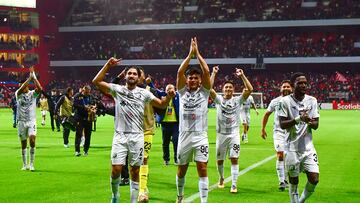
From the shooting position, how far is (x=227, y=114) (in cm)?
1202

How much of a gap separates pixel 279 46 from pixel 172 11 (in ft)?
53.8

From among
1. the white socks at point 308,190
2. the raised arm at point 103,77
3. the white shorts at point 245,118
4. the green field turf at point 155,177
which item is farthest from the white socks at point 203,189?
the white shorts at point 245,118

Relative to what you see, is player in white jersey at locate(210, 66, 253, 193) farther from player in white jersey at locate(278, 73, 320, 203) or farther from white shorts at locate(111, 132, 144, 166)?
white shorts at locate(111, 132, 144, 166)

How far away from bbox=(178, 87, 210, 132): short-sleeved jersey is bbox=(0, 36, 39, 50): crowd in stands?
7182cm

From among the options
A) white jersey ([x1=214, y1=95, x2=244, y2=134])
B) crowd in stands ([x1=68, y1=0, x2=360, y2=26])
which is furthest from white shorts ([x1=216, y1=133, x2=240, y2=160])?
crowd in stands ([x1=68, y1=0, x2=360, y2=26])

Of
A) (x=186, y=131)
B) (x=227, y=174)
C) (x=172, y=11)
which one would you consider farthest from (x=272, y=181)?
(x=172, y=11)

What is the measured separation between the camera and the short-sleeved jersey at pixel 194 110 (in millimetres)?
9328

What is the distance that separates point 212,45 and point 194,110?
69.3 m

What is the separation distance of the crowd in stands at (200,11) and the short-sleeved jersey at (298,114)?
66.1m

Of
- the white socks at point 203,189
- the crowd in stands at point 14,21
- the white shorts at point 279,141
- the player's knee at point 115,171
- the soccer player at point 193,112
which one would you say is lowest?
the white socks at point 203,189

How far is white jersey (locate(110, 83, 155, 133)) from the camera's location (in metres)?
8.93

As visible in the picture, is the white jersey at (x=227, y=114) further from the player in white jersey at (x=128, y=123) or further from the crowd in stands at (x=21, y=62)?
the crowd in stands at (x=21, y=62)

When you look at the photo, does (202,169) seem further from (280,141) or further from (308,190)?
(280,141)

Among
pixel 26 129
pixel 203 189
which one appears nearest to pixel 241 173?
pixel 203 189
